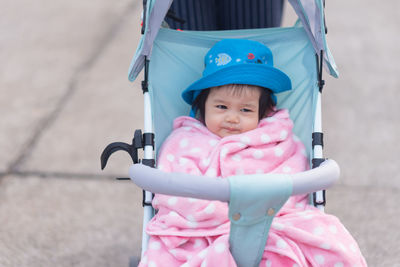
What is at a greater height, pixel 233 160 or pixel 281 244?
pixel 233 160

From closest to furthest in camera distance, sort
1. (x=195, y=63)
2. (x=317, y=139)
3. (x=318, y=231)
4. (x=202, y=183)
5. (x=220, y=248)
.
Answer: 1. (x=202, y=183)
2. (x=220, y=248)
3. (x=318, y=231)
4. (x=317, y=139)
5. (x=195, y=63)

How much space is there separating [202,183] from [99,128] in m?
2.16

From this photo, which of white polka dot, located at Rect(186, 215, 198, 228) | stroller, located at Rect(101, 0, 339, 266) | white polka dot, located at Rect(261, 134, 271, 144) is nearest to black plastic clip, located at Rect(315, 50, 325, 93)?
stroller, located at Rect(101, 0, 339, 266)

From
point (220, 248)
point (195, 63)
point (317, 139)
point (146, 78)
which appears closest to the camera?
point (220, 248)

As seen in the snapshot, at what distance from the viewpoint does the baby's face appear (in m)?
1.88

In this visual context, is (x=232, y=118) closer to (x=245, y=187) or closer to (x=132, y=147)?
(x=132, y=147)

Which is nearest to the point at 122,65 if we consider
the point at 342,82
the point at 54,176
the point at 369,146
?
the point at 54,176

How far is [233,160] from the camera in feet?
5.79

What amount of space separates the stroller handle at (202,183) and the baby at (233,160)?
0.28 meters

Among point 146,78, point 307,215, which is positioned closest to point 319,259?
point 307,215

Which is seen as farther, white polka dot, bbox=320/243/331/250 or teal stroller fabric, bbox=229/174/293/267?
white polka dot, bbox=320/243/331/250

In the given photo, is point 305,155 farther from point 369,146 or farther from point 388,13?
point 388,13

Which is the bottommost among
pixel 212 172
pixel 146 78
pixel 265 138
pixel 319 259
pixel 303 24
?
pixel 319 259

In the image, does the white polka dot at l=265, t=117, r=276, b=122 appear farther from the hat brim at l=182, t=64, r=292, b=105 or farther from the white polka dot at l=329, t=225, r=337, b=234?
the white polka dot at l=329, t=225, r=337, b=234
